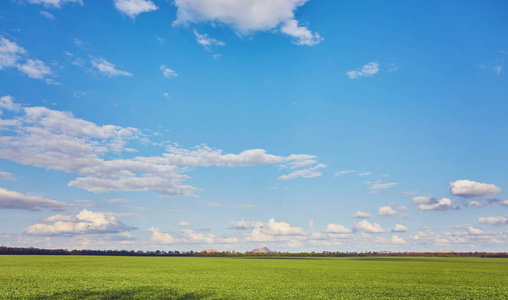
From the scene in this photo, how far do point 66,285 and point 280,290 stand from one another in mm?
18145

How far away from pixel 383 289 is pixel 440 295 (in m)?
4.39

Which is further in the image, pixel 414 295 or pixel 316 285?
pixel 316 285

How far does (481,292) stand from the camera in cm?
2689

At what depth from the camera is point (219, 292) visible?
2511 centimetres

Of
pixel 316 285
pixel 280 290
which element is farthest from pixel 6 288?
pixel 316 285

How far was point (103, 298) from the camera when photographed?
70.3 feet

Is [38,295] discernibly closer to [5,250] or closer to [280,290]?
[280,290]

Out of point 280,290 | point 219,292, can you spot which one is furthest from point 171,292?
point 280,290

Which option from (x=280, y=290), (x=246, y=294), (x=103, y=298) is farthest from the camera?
(x=280, y=290)

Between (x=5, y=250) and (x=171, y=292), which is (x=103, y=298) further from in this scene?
(x=5, y=250)

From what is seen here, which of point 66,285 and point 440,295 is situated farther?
point 66,285

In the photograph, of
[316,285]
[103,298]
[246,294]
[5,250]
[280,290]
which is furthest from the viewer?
[5,250]

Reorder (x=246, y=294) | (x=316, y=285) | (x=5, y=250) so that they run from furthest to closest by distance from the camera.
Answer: (x=5, y=250)
(x=316, y=285)
(x=246, y=294)

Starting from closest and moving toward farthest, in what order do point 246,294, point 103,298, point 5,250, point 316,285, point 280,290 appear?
point 103,298, point 246,294, point 280,290, point 316,285, point 5,250
